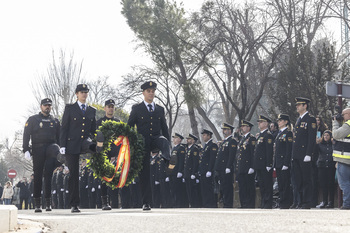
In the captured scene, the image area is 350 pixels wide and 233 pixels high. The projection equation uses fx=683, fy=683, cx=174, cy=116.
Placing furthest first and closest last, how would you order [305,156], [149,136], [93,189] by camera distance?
[93,189] → [305,156] → [149,136]

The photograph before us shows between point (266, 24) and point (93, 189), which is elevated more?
point (266, 24)

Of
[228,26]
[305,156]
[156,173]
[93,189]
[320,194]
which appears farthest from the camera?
[228,26]

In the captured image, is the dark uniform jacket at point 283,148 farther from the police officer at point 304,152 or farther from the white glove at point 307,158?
the white glove at point 307,158

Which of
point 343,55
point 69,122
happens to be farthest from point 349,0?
point 69,122

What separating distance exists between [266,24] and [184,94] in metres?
5.25

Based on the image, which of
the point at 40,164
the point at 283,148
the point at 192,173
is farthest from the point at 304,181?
the point at 192,173

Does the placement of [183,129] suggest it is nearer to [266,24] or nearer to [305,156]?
[266,24]

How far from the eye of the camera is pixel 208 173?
57.8ft

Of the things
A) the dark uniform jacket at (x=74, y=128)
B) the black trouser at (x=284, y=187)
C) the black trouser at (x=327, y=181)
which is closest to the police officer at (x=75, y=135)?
the dark uniform jacket at (x=74, y=128)

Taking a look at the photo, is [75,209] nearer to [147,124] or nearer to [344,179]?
[147,124]

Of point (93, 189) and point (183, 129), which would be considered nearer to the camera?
point (93, 189)

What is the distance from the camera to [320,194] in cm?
1708

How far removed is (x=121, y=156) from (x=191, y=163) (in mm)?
7266

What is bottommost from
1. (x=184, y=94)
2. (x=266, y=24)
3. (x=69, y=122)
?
(x=69, y=122)
